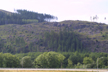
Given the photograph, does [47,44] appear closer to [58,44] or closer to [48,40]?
[48,40]

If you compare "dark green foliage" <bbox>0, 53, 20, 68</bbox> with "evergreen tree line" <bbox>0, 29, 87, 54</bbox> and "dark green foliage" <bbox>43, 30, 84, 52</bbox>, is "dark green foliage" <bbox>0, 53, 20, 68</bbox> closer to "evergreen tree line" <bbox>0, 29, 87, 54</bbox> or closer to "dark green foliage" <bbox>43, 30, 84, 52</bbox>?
"evergreen tree line" <bbox>0, 29, 87, 54</bbox>

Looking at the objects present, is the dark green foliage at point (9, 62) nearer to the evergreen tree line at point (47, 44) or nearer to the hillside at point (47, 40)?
the evergreen tree line at point (47, 44)

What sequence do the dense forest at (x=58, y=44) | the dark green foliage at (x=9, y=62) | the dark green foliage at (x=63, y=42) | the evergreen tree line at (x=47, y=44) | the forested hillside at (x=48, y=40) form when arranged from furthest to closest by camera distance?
1. the forested hillside at (x=48, y=40)
2. the dark green foliage at (x=63, y=42)
3. the evergreen tree line at (x=47, y=44)
4. the dense forest at (x=58, y=44)
5. the dark green foliage at (x=9, y=62)

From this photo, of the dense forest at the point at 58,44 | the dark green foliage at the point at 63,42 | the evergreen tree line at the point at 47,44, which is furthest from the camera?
the dark green foliage at the point at 63,42

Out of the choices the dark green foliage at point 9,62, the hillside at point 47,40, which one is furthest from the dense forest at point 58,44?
the dark green foliage at point 9,62

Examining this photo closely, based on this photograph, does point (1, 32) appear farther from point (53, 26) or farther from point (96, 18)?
point (96, 18)

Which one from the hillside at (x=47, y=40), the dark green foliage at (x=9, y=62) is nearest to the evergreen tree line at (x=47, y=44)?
the hillside at (x=47, y=40)

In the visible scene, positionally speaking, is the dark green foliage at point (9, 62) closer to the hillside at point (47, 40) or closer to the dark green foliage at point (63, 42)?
the hillside at point (47, 40)

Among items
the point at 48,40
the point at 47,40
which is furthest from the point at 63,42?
the point at 47,40

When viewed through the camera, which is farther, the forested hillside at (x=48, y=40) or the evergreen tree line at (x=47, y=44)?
the forested hillside at (x=48, y=40)

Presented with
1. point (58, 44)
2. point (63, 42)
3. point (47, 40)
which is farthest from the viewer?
point (47, 40)

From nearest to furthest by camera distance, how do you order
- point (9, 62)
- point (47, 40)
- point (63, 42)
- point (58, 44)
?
point (9, 62) < point (58, 44) < point (63, 42) < point (47, 40)

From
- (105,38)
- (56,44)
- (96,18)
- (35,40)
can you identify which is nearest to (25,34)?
(35,40)

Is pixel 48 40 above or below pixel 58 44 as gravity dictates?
above
